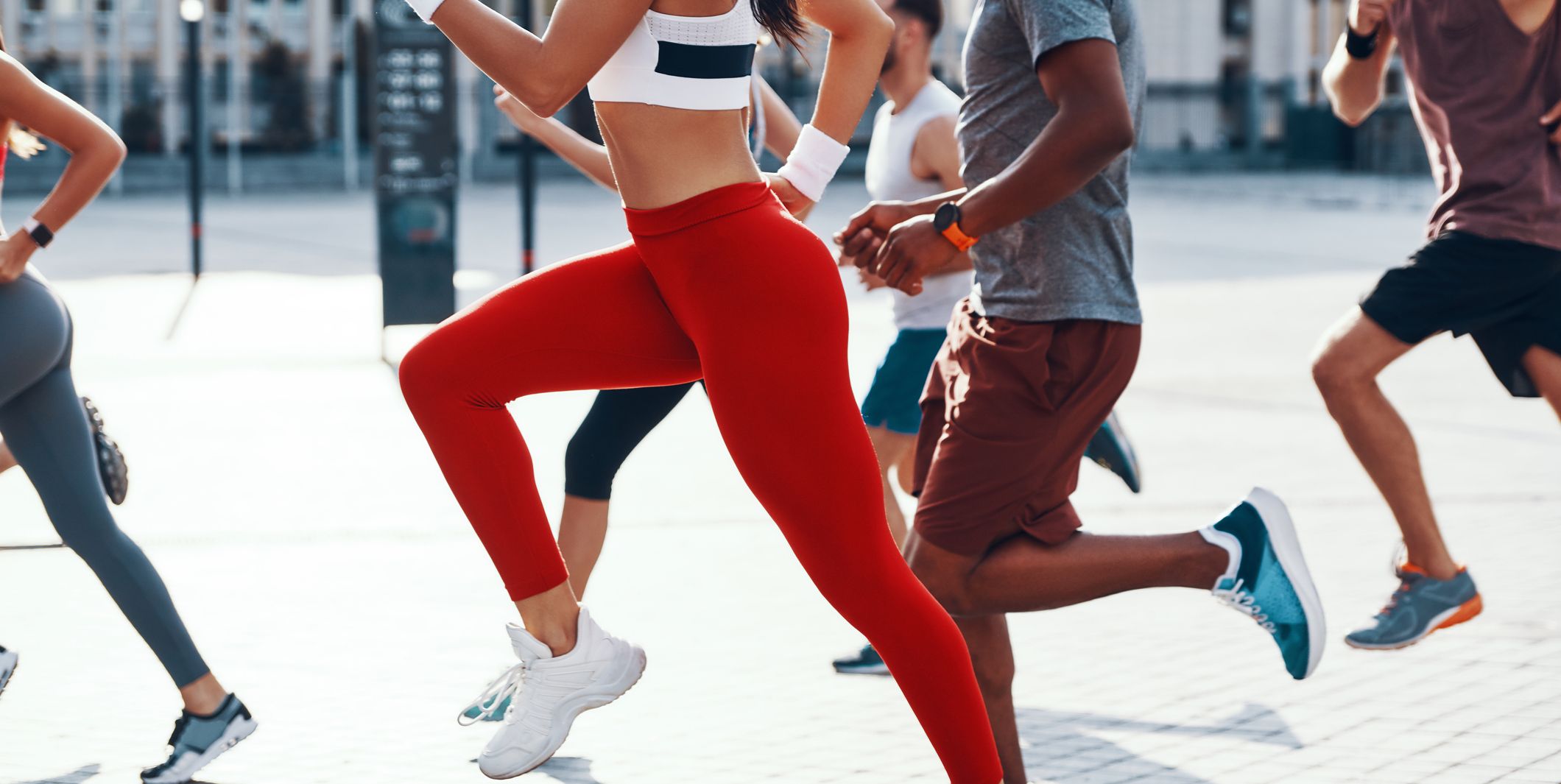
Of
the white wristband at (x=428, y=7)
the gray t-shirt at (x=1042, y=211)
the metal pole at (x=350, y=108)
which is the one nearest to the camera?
the white wristband at (x=428, y=7)

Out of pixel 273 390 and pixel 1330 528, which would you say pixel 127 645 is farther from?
pixel 273 390

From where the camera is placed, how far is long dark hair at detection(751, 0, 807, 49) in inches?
122

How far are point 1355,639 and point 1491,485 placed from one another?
3799 mm

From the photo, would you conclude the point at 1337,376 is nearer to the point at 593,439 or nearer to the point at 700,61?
the point at 593,439

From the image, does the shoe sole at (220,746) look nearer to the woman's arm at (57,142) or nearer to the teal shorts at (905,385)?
the woman's arm at (57,142)

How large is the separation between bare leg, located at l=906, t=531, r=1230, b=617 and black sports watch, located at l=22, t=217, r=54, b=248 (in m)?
1.91

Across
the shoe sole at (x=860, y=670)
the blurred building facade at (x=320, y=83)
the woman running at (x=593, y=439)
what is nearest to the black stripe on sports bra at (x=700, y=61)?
the woman running at (x=593, y=439)

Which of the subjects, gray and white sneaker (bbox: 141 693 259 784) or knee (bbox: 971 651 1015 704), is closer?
knee (bbox: 971 651 1015 704)

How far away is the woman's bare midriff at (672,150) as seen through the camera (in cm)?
299

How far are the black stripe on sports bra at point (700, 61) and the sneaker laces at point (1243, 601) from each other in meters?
1.39

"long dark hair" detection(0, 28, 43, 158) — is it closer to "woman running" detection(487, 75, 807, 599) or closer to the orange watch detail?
"woman running" detection(487, 75, 807, 599)

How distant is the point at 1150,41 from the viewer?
55.5m

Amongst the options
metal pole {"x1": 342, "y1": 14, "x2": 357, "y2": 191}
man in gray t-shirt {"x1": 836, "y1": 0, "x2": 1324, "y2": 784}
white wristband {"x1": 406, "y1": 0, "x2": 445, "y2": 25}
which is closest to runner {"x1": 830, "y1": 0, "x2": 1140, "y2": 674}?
man in gray t-shirt {"x1": 836, "y1": 0, "x2": 1324, "y2": 784}

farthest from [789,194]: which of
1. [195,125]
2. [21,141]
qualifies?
[195,125]
